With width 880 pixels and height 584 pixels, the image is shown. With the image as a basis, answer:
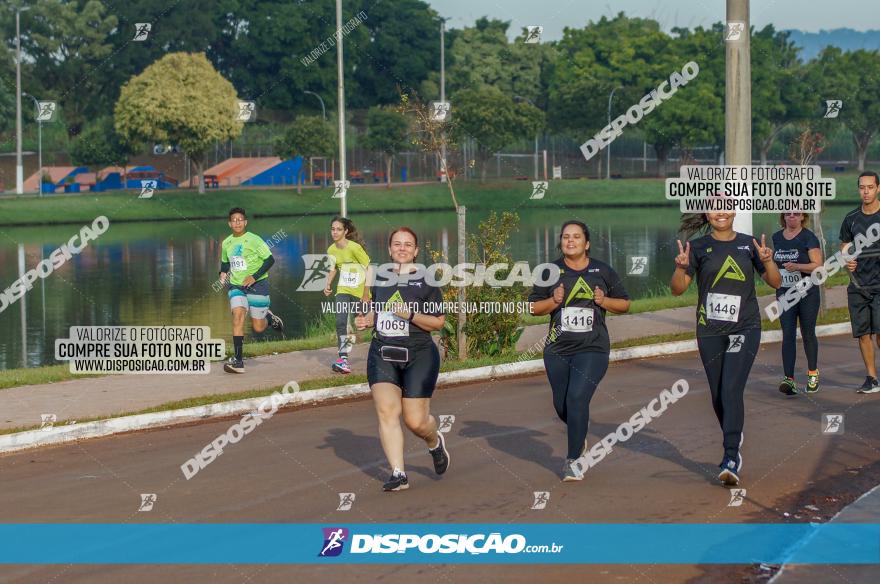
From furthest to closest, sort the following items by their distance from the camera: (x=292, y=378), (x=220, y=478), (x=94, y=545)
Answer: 1. (x=292, y=378)
2. (x=220, y=478)
3. (x=94, y=545)

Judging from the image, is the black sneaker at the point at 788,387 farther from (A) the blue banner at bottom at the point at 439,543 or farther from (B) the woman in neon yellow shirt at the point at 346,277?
(A) the blue banner at bottom at the point at 439,543

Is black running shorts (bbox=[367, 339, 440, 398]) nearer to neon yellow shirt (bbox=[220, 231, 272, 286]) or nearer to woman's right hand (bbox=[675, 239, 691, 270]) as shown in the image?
woman's right hand (bbox=[675, 239, 691, 270])

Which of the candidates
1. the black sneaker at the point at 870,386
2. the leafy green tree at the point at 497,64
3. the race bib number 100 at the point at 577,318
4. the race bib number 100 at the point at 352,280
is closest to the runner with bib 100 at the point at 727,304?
the race bib number 100 at the point at 577,318

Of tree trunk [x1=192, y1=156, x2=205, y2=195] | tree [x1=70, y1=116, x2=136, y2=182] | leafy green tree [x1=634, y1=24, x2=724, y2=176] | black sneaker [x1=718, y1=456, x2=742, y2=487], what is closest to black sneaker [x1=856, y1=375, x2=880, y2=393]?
black sneaker [x1=718, y1=456, x2=742, y2=487]

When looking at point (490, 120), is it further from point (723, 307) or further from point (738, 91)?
point (723, 307)

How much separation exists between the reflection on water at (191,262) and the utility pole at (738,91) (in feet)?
13.2

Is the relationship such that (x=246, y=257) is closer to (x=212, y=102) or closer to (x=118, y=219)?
(x=118, y=219)

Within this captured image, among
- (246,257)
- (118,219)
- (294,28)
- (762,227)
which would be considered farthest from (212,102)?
(246,257)

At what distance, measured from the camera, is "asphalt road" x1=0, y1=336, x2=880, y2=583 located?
7.57 m

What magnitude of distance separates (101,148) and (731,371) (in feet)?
241

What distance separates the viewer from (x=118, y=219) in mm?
70562

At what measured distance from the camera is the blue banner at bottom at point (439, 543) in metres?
7.67

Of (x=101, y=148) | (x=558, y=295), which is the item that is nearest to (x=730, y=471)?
(x=558, y=295)

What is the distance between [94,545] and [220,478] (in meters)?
2.02
